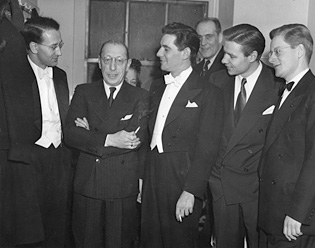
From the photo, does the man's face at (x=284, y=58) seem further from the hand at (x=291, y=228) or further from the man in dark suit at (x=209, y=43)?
the man in dark suit at (x=209, y=43)

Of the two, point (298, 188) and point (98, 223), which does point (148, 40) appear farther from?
point (298, 188)

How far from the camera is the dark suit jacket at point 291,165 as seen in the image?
2039 mm

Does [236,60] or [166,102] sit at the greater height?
[236,60]

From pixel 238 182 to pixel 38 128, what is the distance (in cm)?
128

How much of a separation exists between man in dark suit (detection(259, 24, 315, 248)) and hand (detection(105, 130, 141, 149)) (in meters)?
0.74

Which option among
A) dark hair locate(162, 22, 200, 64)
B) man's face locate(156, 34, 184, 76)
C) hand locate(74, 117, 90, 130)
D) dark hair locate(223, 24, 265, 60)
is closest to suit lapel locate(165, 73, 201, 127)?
man's face locate(156, 34, 184, 76)

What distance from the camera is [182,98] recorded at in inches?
104

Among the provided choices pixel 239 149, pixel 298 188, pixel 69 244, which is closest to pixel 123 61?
pixel 239 149

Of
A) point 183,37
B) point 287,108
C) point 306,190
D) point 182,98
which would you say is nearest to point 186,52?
point 183,37

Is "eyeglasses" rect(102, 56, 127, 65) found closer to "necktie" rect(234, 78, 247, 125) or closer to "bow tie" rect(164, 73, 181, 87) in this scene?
"bow tie" rect(164, 73, 181, 87)

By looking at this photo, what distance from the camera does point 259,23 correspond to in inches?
162

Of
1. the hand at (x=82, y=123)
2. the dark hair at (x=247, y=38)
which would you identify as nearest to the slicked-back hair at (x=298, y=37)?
the dark hair at (x=247, y=38)

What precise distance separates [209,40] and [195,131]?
1316mm

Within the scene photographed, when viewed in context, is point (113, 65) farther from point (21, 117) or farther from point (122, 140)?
point (21, 117)
